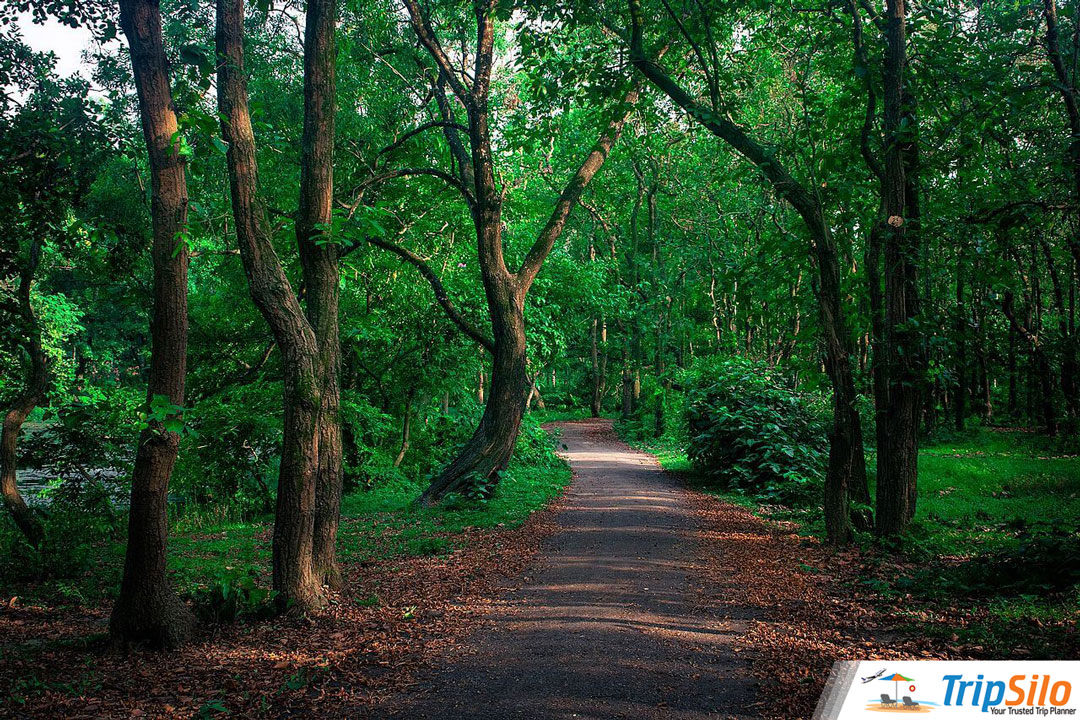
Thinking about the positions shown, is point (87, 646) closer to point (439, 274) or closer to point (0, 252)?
point (0, 252)

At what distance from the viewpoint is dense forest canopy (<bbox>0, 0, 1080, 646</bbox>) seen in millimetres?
6250

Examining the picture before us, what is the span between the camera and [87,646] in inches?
208

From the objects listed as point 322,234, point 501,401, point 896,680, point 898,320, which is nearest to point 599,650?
point 896,680

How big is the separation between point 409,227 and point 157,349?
7576 millimetres

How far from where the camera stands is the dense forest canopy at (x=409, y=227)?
625 cm

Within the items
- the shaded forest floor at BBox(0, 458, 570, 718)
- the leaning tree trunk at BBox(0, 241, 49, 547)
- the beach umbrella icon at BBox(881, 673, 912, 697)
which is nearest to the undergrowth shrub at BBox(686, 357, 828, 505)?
the shaded forest floor at BBox(0, 458, 570, 718)

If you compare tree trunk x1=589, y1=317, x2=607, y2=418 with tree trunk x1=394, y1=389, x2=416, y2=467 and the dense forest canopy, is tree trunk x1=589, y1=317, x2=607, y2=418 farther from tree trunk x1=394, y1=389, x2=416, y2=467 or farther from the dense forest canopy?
tree trunk x1=394, y1=389, x2=416, y2=467

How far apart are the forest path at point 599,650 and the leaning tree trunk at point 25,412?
6.34 m

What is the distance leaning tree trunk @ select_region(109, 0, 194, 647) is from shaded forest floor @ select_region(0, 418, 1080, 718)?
11.7 inches

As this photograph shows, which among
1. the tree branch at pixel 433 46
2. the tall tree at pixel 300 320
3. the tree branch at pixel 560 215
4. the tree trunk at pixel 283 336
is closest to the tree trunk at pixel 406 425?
the tree branch at pixel 560 215

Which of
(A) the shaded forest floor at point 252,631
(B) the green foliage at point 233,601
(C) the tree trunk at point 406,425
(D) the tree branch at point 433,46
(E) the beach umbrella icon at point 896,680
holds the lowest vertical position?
(A) the shaded forest floor at point 252,631

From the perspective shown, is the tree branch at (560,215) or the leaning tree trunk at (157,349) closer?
the leaning tree trunk at (157,349)

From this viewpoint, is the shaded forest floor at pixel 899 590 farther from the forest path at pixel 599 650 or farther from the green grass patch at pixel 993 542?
the forest path at pixel 599 650

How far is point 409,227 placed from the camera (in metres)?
12.5
